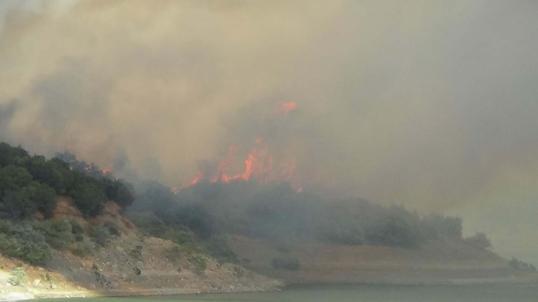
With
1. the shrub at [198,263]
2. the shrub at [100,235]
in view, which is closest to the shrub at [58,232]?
the shrub at [100,235]

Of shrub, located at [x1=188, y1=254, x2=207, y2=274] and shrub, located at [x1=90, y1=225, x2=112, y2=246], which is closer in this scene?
shrub, located at [x1=90, y1=225, x2=112, y2=246]

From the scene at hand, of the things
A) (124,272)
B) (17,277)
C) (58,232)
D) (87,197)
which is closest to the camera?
(17,277)

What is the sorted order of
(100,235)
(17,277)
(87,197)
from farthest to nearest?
(87,197) → (100,235) → (17,277)

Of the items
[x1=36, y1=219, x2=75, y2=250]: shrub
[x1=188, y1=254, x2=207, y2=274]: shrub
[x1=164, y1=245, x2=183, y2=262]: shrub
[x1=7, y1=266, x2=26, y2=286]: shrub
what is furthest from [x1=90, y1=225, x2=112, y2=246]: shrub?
[x1=7, y1=266, x2=26, y2=286]: shrub

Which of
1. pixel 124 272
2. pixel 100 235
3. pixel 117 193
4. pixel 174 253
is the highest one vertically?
pixel 117 193

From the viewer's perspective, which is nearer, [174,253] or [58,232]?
[58,232]

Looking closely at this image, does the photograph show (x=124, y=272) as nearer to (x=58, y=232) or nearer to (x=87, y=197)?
(x=58, y=232)

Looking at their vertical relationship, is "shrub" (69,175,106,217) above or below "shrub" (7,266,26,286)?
above

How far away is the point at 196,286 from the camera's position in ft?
505

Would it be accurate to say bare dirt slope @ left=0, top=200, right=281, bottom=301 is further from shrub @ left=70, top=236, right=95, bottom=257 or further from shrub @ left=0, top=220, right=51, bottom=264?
shrub @ left=0, top=220, right=51, bottom=264

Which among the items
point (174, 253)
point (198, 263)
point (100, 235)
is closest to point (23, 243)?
point (100, 235)

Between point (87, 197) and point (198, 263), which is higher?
point (87, 197)

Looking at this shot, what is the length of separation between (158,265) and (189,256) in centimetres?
1442

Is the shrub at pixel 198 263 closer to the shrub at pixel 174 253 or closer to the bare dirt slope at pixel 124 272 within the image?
the bare dirt slope at pixel 124 272
